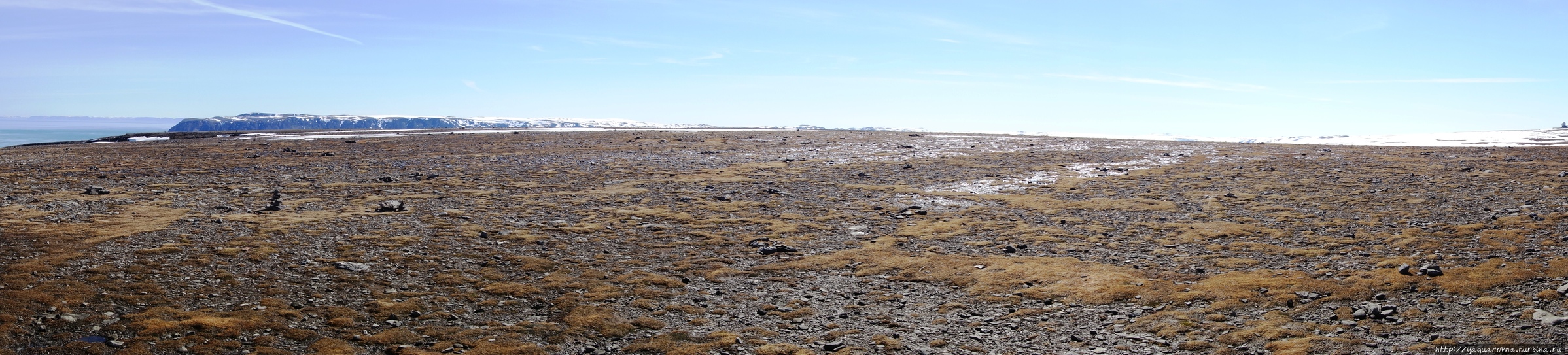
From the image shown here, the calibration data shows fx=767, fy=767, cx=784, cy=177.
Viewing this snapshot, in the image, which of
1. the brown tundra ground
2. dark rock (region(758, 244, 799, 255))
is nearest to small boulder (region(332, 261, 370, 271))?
the brown tundra ground

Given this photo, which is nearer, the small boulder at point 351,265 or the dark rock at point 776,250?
the small boulder at point 351,265

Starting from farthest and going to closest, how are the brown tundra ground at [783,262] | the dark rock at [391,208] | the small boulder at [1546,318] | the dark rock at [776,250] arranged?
the dark rock at [391,208]
the dark rock at [776,250]
the brown tundra ground at [783,262]
the small boulder at [1546,318]

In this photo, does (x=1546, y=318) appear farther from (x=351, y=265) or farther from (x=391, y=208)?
(x=391, y=208)

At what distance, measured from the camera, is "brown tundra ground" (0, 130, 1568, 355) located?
11.1 meters

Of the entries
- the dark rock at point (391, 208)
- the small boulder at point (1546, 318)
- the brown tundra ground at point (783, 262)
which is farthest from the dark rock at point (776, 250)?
the small boulder at point (1546, 318)

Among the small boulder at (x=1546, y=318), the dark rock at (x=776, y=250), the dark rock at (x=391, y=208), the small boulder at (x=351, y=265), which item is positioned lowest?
the dark rock at (x=776, y=250)

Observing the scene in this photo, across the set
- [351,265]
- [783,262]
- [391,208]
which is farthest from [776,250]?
[391,208]

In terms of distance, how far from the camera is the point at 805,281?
48.2 ft

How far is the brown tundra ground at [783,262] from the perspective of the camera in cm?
1107

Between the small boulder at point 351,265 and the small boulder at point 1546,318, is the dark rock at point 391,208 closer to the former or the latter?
the small boulder at point 351,265

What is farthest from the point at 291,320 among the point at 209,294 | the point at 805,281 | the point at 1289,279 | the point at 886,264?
the point at 1289,279

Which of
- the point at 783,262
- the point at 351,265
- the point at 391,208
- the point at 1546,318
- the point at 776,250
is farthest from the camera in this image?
the point at 391,208

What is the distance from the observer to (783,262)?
53.5 ft

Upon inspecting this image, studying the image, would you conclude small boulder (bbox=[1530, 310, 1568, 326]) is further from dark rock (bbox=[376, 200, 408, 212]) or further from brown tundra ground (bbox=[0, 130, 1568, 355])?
dark rock (bbox=[376, 200, 408, 212])
